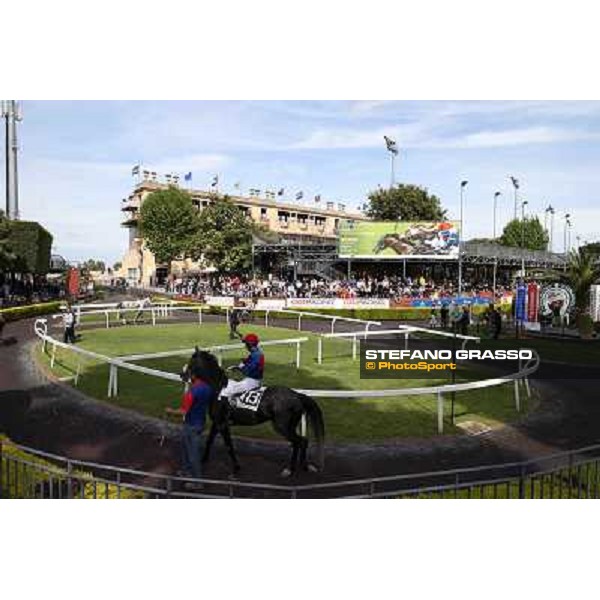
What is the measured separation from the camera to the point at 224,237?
10.1 meters

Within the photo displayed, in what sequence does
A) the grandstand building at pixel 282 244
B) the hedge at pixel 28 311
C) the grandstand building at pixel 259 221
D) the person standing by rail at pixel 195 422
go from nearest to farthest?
1. the person standing by rail at pixel 195 422
2. the grandstand building at pixel 259 221
3. the grandstand building at pixel 282 244
4. the hedge at pixel 28 311

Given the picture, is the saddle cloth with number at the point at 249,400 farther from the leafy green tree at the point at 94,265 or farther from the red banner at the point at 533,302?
the red banner at the point at 533,302

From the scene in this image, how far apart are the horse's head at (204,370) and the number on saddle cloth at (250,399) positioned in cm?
26

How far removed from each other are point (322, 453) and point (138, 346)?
26.8ft

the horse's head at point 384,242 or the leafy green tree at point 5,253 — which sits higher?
the horse's head at point 384,242

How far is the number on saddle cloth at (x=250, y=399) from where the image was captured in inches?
236

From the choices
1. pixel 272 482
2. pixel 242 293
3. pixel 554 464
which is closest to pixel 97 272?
pixel 242 293

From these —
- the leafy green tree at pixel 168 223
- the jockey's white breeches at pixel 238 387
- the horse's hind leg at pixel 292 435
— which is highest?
the leafy green tree at pixel 168 223

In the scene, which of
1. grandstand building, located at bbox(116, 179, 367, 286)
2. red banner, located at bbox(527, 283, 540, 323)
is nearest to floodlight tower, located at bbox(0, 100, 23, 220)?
grandstand building, located at bbox(116, 179, 367, 286)

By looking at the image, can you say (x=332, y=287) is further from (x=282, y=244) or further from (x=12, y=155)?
(x=12, y=155)

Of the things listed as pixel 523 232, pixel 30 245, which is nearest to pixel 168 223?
pixel 30 245

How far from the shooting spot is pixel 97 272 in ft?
35.6

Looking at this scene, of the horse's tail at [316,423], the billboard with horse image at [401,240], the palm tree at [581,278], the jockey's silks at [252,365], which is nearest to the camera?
the horse's tail at [316,423]

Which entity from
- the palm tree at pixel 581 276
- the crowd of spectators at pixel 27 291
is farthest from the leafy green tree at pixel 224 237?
the palm tree at pixel 581 276
